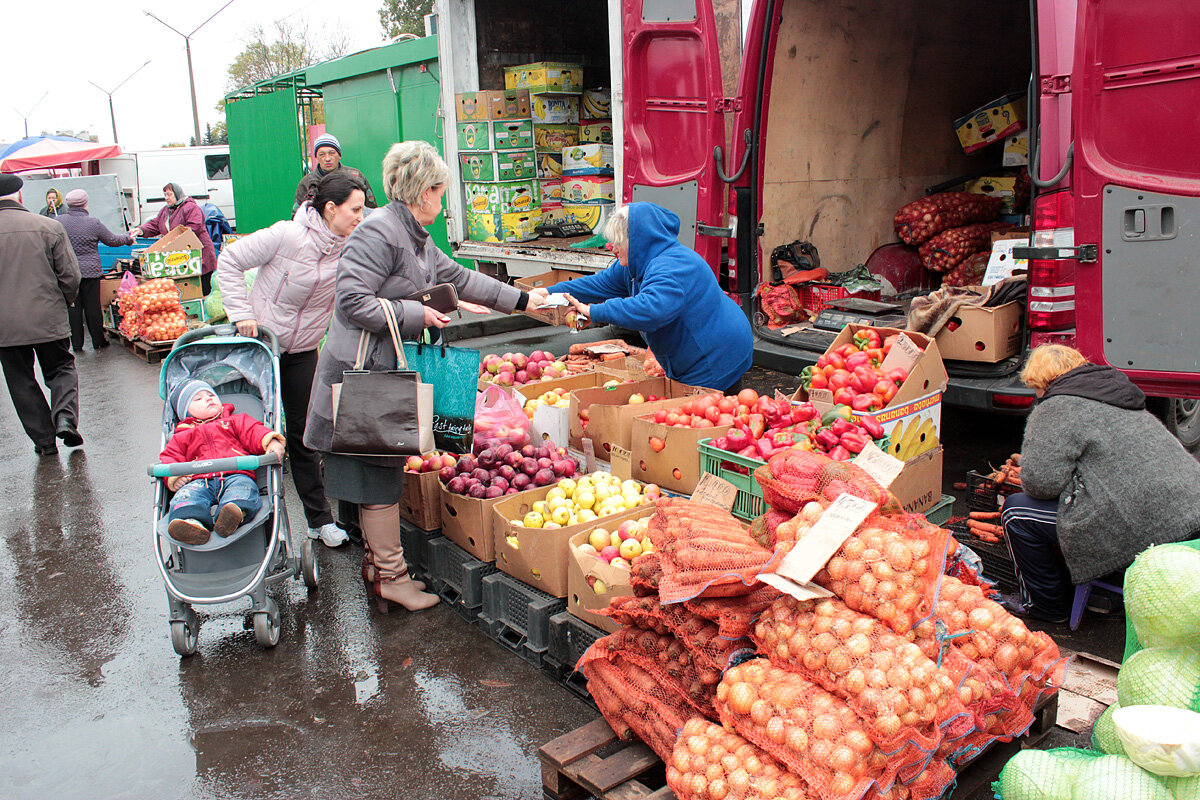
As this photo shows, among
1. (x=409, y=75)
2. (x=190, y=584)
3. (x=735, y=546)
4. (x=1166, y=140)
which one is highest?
(x=409, y=75)

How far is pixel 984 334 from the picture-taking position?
5051 millimetres

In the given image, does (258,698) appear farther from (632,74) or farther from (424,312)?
(632,74)

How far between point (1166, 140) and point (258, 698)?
4.74 meters

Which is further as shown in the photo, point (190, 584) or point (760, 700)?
point (190, 584)

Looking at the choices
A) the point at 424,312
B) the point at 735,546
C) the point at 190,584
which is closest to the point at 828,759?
the point at 735,546

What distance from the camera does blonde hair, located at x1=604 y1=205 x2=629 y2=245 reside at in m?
4.86

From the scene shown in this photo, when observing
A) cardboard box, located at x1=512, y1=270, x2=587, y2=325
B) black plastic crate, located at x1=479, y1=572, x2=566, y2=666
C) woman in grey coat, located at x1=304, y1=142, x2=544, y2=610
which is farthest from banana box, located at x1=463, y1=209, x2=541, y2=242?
black plastic crate, located at x1=479, y1=572, x2=566, y2=666

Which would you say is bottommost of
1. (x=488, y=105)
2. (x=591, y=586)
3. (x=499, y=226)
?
(x=591, y=586)

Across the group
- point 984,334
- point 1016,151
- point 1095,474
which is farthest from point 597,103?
point 1095,474

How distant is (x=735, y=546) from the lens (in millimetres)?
2785

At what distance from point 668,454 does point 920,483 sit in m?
1.22

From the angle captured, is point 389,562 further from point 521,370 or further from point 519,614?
point 521,370

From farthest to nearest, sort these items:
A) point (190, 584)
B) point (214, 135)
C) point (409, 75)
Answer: point (214, 135) → point (409, 75) → point (190, 584)

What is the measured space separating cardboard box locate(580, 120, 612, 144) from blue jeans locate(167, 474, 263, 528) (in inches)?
249
